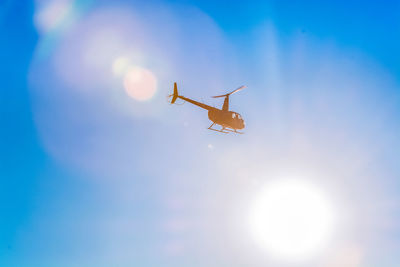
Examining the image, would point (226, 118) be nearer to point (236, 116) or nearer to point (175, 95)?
point (236, 116)

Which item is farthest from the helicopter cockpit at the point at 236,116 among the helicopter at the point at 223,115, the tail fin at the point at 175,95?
the tail fin at the point at 175,95

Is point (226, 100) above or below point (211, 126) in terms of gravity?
above

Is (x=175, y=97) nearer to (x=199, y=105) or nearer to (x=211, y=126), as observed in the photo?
(x=199, y=105)

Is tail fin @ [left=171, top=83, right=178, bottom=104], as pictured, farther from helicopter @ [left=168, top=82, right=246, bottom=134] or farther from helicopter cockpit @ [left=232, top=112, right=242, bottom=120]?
helicopter cockpit @ [left=232, top=112, right=242, bottom=120]

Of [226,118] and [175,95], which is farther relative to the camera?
[226,118]

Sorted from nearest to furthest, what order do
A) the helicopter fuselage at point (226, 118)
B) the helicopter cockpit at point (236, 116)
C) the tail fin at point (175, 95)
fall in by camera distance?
the tail fin at point (175, 95) → the helicopter fuselage at point (226, 118) → the helicopter cockpit at point (236, 116)

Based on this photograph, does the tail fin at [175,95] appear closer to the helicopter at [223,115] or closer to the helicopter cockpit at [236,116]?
the helicopter at [223,115]

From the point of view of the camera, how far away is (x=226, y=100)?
6469cm

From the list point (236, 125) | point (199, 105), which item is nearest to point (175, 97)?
point (199, 105)

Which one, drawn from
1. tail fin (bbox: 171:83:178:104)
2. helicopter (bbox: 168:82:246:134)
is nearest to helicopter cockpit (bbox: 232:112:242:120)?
helicopter (bbox: 168:82:246:134)

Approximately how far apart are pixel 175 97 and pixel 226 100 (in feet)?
36.5

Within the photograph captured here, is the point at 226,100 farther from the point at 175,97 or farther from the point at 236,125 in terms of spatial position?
the point at 175,97

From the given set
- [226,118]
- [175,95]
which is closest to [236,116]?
[226,118]

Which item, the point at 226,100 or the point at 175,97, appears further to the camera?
the point at 226,100
